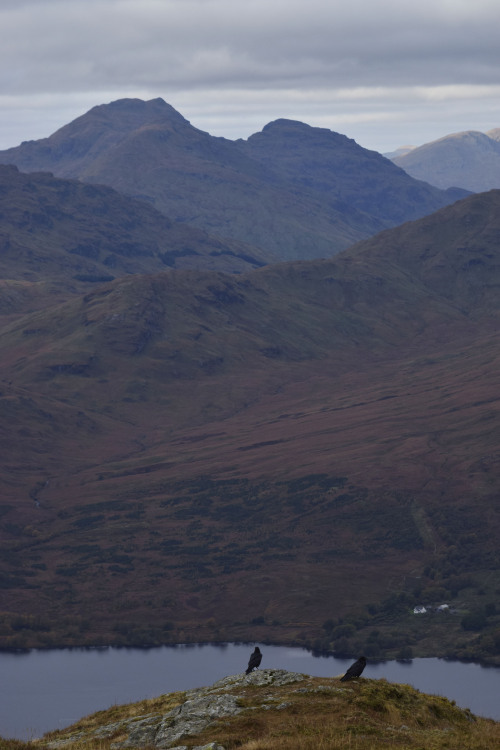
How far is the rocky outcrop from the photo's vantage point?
3772 cm

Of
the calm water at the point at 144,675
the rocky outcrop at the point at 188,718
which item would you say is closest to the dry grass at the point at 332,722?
the rocky outcrop at the point at 188,718

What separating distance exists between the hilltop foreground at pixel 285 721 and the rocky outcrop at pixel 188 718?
4 cm

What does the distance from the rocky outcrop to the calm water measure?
10733cm

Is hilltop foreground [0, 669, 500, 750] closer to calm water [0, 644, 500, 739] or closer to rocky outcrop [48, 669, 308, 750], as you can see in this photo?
rocky outcrop [48, 669, 308, 750]

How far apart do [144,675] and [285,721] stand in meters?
145

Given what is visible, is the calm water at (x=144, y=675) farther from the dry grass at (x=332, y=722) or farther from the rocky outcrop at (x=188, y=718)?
the dry grass at (x=332, y=722)

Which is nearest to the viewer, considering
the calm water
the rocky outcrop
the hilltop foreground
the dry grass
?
the dry grass

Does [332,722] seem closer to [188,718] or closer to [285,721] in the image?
[285,721]

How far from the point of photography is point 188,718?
128ft

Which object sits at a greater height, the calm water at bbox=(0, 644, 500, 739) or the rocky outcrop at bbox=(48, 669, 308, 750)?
the rocky outcrop at bbox=(48, 669, 308, 750)

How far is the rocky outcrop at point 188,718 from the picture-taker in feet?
124

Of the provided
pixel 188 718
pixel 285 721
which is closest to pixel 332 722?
pixel 285 721

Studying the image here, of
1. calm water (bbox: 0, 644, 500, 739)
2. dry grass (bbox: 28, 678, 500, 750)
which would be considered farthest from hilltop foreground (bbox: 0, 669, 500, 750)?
calm water (bbox: 0, 644, 500, 739)

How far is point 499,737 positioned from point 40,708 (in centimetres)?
13181
